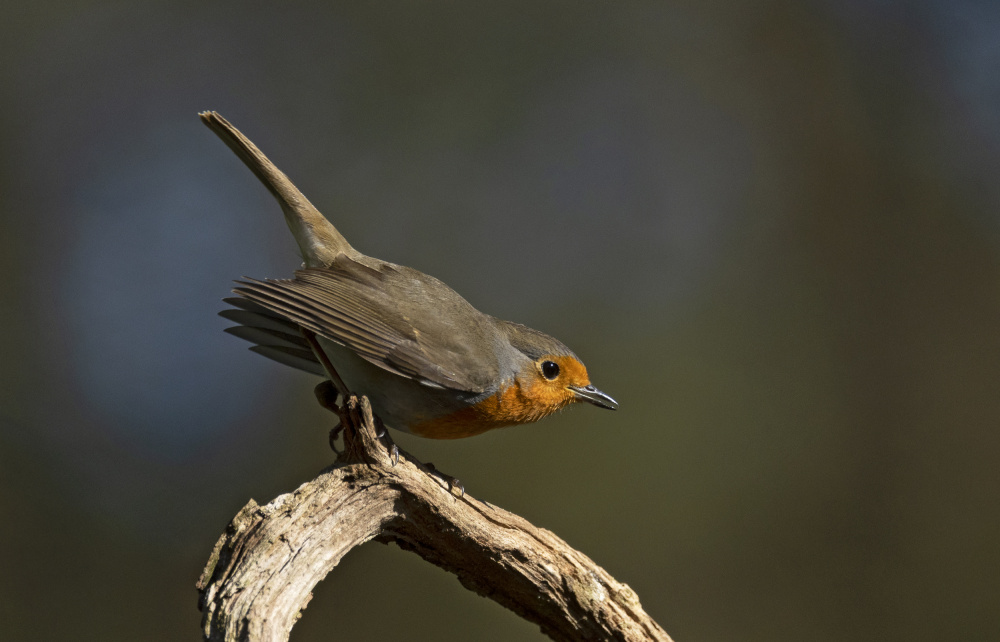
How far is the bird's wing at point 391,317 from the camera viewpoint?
9.49 ft

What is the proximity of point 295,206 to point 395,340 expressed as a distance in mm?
862

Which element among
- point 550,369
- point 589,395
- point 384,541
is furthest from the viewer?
point 589,395

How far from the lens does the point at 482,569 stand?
290 cm

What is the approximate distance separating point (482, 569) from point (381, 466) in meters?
0.62

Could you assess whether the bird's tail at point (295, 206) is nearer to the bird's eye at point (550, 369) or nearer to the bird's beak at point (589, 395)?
the bird's eye at point (550, 369)

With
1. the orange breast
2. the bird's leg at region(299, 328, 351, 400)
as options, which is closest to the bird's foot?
the orange breast

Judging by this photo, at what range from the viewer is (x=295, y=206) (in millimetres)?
3465

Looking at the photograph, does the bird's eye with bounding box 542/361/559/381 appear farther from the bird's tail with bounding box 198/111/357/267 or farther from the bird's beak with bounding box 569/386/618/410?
the bird's tail with bounding box 198/111/357/267

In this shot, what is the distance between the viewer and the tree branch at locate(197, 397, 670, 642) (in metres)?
2.14

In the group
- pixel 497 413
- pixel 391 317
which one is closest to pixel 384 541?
pixel 497 413

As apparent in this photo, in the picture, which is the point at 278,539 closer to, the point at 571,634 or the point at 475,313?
the point at 571,634

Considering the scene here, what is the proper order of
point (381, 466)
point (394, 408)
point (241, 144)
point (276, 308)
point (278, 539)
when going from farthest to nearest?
point (241, 144) < point (394, 408) < point (276, 308) < point (381, 466) < point (278, 539)

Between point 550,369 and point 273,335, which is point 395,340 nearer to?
point 273,335

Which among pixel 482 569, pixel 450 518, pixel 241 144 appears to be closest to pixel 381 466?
pixel 450 518
